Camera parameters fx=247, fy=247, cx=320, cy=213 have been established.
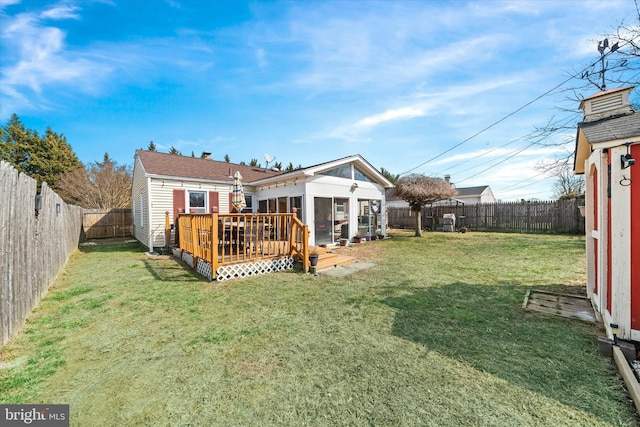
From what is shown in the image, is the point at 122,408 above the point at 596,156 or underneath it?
underneath

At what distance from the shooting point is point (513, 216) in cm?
1553

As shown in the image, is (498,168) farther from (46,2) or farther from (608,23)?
(46,2)

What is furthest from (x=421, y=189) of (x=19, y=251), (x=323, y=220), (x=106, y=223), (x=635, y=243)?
(x=106, y=223)

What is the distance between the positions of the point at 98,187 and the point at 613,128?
24.9 meters

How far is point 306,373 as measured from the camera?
2.41m

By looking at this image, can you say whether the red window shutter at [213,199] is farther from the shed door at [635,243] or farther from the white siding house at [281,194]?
the shed door at [635,243]

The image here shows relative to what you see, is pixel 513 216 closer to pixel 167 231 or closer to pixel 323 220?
pixel 323 220

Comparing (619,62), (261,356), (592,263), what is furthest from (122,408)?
(619,62)

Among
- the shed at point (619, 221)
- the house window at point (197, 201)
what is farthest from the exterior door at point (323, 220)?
the shed at point (619, 221)

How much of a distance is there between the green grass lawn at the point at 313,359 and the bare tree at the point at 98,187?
16.9 metres

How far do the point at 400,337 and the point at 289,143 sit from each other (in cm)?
1475

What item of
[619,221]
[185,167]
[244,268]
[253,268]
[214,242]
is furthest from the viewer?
[185,167]

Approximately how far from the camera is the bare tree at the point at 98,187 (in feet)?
59.3

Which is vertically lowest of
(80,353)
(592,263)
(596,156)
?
(80,353)
